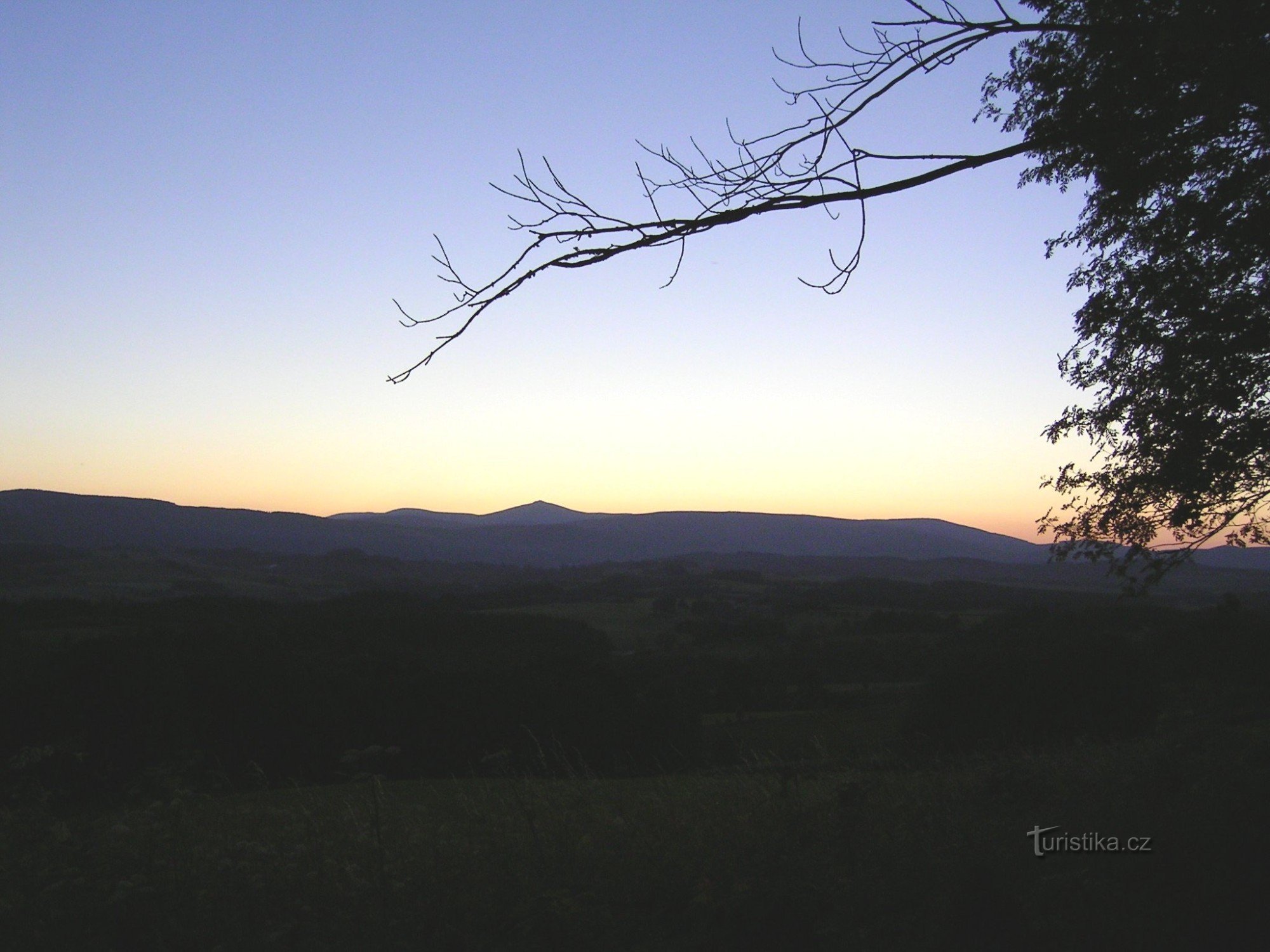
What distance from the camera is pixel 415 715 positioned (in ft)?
85.0

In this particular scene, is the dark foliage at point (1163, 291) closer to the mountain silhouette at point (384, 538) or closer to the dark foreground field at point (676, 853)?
the dark foreground field at point (676, 853)

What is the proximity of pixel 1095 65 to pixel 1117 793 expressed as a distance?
20.4 ft

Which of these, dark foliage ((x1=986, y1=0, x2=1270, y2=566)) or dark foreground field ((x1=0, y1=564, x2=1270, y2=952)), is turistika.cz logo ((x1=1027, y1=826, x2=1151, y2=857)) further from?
dark foliage ((x1=986, y1=0, x2=1270, y2=566))

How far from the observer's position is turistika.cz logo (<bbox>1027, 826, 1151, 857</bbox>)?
4.04 meters

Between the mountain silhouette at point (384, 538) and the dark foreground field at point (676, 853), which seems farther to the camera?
the mountain silhouette at point (384, 538)

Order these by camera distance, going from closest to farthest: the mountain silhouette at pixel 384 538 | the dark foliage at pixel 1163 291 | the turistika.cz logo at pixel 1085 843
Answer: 1. the turistika.cz logo at pixel 1085 843
2. the dark foliage at pixel 1163 291
3. the mountain silhouette at pixel 384 538

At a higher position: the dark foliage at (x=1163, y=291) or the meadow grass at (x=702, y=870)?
the dark foliage at (x=1163, y=291)

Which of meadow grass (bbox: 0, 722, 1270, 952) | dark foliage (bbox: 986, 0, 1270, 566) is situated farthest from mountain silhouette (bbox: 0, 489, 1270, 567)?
meadow grass (bbox: 0, 722, 1270, 952)

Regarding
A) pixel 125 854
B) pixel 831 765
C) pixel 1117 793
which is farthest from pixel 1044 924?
pixel 831 765

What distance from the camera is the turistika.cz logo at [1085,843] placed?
159 inches

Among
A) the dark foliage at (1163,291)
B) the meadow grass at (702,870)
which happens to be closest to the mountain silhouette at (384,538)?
the dark foliage at (1163,291)

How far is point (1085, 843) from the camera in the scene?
416 centimetres

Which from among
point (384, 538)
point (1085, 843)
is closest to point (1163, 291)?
point (1085, 843)

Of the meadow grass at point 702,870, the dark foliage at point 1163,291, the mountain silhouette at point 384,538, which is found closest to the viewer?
the meadow grass at point 702,870
